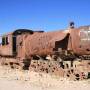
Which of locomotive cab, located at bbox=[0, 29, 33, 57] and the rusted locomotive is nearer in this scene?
the rusted locomotive

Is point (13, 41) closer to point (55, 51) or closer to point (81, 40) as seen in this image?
point (55, 51)

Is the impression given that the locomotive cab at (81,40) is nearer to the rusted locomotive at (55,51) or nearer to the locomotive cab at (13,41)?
the rusted locomotive at (55,51)

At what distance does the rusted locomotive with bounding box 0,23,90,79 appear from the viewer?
15.4 m

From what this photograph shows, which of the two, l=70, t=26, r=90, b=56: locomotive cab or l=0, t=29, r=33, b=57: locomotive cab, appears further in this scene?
l=0, t=29, r=33, b=57: locomotive cab

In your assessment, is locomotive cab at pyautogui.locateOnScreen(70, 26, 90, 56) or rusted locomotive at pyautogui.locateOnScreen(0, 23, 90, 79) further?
rusted locomotive at pyautogui.locateOnScreen(0, 23, 90, 79)

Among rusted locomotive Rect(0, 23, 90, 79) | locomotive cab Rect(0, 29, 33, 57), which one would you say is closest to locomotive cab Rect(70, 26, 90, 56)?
rusted locomotive Rect(0, 23, 90, 79)

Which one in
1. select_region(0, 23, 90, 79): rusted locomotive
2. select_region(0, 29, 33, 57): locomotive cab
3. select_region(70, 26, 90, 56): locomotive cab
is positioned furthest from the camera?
select_region(0, 29, 33, 57): locomotive cab

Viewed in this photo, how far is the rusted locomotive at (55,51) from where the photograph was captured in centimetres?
1540

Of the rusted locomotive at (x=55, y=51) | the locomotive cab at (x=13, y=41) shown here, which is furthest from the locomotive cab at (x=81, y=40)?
the locomotive cab at (x=13, y=41)

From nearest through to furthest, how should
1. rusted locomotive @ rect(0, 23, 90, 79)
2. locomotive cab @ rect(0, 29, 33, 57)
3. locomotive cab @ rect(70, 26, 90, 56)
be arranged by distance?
locomotive cab @ rect(70, 26, 90, 56), rusted locomotive @ rect(0, 23, 90, 79), locomotive cab @ rect(0, 29, 33, 57)

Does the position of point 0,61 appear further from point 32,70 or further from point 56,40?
point 56,40

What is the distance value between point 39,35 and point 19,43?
294cm

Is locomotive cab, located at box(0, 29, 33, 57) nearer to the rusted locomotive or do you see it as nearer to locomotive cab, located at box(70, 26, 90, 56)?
the rusted locomotive

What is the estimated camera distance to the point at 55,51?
16.9m
